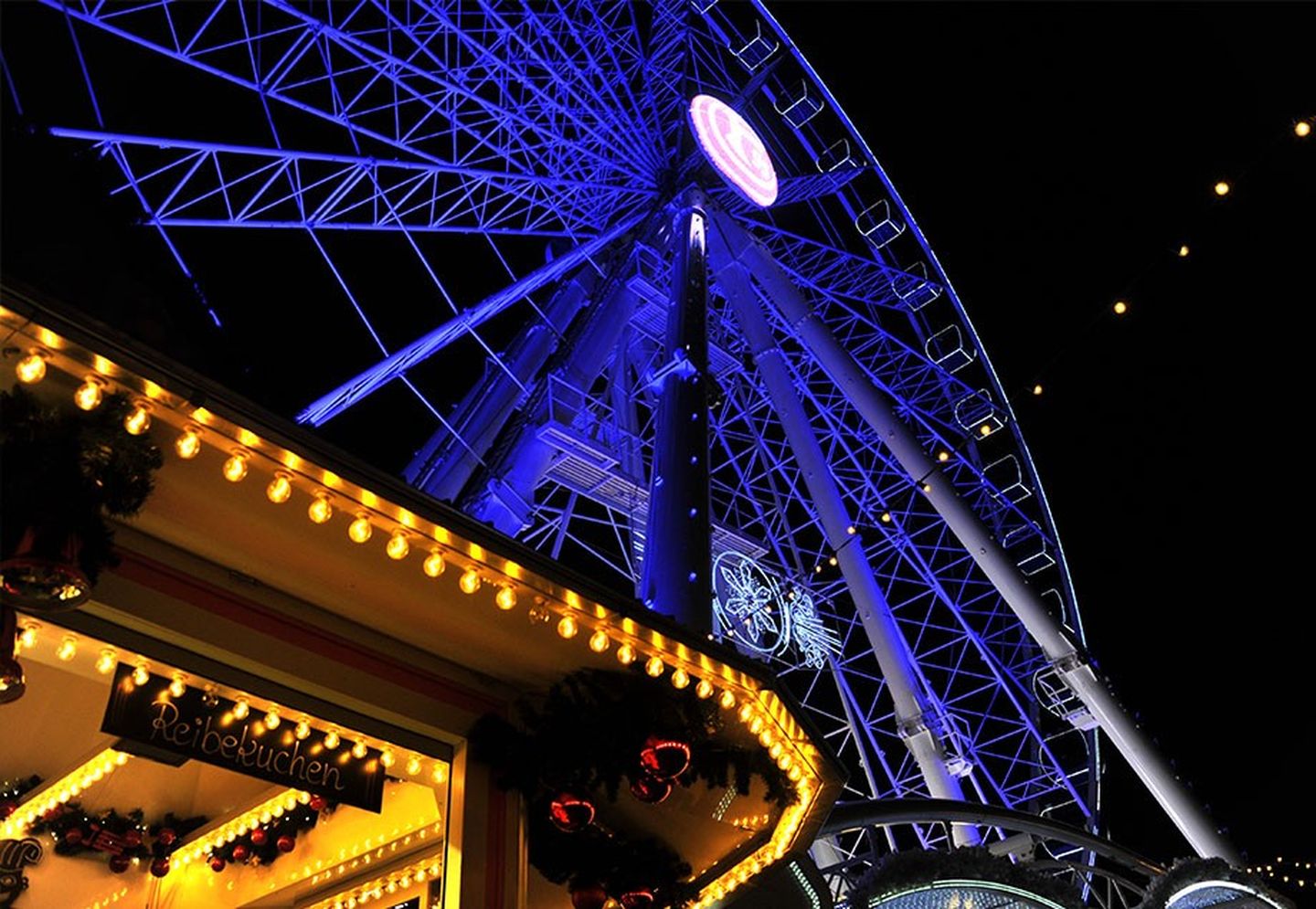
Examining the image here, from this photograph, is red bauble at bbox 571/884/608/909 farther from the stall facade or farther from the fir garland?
the fir garland

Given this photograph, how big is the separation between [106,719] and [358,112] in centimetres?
832

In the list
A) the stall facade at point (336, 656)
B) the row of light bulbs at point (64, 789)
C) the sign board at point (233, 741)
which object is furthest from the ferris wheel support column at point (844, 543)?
the sign board at point (233, 741)

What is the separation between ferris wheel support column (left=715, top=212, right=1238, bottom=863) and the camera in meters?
13.5

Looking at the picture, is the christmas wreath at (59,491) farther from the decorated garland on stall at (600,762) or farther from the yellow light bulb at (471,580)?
the decorated garland on stall at (600,762)

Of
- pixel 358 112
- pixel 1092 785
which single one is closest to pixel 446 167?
pixel 358 112

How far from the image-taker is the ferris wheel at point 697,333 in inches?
436

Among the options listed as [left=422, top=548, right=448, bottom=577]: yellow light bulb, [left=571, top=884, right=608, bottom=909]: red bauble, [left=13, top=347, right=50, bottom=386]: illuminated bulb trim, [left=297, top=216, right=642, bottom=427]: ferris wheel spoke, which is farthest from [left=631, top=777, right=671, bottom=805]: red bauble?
[left=297, top=216, right=642, bottom=427]: ferris wheel spoke

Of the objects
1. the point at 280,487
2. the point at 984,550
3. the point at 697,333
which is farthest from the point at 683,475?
the point at 984,550

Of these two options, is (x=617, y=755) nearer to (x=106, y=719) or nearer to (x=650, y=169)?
(x=106, y=719)

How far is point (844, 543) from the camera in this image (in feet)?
49.9

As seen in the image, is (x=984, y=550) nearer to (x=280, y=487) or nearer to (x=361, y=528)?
(x=361, y=528)

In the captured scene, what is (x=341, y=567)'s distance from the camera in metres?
5.09

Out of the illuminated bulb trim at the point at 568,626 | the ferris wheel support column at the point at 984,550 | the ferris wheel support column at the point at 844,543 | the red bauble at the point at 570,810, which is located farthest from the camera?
the ferris wheel support column at the point at 844,543

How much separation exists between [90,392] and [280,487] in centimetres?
79
